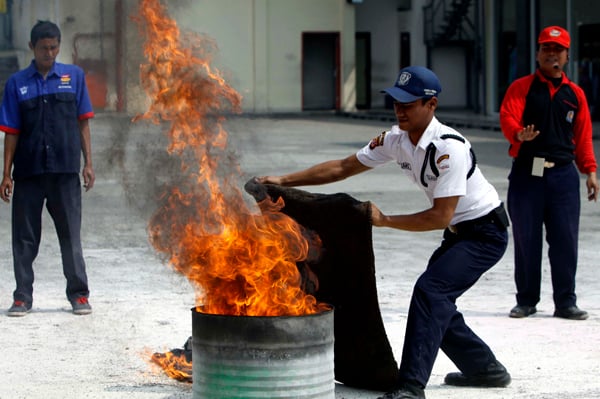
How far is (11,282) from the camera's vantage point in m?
9.70

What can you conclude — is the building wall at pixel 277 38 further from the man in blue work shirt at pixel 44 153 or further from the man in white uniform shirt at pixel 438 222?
the man in white uniform shirt at pixel 438 222

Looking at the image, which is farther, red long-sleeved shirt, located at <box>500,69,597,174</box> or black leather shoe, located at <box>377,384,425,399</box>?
red long-sleeved shirt, located at <box>500,69,597,174</box>

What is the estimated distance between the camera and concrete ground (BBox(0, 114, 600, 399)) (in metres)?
6.45

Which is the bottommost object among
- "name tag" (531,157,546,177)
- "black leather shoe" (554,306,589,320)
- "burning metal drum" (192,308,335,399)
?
"black leather shoe" (554,306,589,320)

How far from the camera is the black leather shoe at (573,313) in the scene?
8.20 metres

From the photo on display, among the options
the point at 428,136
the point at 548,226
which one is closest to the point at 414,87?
the point at 428,136

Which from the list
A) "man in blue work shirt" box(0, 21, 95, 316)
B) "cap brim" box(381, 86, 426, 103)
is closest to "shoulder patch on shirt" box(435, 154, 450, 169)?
"cap brim" box(381, 86, 426, 103)

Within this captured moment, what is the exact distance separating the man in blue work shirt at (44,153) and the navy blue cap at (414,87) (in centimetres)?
334

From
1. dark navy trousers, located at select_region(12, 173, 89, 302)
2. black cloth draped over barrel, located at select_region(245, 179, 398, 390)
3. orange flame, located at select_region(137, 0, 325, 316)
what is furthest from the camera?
dark navy trousers, located at select_region(12, 173, 89, 302)

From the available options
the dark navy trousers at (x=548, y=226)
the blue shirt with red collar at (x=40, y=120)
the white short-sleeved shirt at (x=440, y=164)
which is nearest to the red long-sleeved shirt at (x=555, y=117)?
the dark navy trousers at (x=548, y=226)

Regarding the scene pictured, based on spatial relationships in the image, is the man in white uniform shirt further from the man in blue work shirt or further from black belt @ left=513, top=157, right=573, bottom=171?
the man in blue work shirt

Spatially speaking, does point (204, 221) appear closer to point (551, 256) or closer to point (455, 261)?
point (455, 261)

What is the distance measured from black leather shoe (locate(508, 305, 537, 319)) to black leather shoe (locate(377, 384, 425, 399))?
2.60 m

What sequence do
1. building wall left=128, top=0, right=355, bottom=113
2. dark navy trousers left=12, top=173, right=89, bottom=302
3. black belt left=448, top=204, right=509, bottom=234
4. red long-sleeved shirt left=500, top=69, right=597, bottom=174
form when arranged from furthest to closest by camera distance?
building wall left=128, top=0, right=355, bottom=113, dark navy trousers left=12, top=173, right=89, bottom=302, red long-sleeved shirt left=500, top=69, right=597, bottom=174, black belt left=448, top=204, right=509, bottom=234
